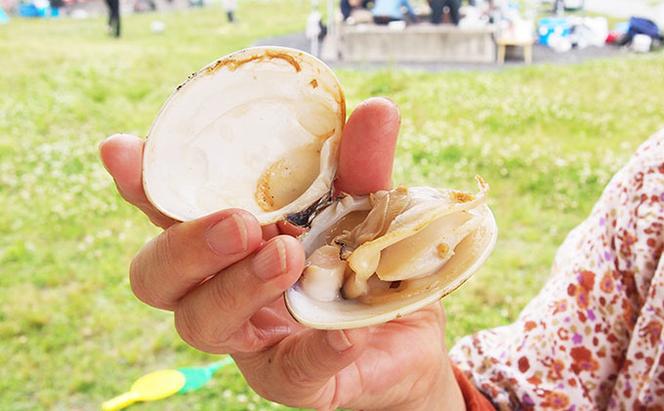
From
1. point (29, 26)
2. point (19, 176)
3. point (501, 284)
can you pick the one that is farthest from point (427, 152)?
point (29, 26)

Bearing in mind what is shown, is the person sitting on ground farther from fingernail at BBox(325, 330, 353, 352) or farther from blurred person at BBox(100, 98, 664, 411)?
fingernail at BBox(325, 330, 353, 352)

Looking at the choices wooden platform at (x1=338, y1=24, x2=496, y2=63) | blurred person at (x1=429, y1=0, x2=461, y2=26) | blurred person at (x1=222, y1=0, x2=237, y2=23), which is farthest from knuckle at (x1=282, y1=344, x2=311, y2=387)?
blurred person at (x1=222, y1=0, x2=237, y2=23)

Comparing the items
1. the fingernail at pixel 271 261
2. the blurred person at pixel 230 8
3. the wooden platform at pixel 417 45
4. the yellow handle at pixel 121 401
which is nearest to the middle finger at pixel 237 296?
the fingernail at pixel 271 261

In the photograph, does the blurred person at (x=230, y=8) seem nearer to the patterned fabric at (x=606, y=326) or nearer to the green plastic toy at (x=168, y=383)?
the green plastic toy at (x=168, y=383)

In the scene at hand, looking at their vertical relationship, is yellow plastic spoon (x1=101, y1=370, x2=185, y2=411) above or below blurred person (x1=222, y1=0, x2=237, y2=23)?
below

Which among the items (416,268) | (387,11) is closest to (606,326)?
(416,268)

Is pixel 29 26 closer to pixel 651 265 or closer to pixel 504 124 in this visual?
pixel 504 124
